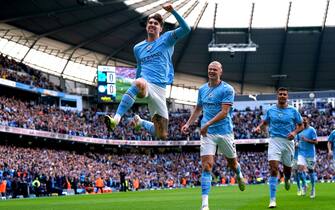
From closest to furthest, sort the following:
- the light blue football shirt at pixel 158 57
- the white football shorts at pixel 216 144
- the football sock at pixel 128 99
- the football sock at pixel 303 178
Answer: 1. the football sock at pixel 128 99
2. the light blue football shirt at pixel 158 57
3. the white football shorts at pixel 216 144
4. the football sock at pixel 303 178

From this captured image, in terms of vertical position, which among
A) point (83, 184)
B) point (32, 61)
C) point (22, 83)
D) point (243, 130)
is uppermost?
point (32, 61)

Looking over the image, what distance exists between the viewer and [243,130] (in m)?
64.7

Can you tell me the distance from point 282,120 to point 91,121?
159 feet

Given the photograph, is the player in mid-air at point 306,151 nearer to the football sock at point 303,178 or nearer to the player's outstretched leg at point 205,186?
the football sock at point 303,178

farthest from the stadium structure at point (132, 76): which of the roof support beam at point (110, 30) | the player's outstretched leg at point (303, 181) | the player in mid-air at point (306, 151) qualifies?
the player in mid-air at point (306, 151)

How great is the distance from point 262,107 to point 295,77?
773cm

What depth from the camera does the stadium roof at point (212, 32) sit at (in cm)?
5322

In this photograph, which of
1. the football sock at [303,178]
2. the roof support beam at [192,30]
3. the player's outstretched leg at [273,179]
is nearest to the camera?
the player's outstretched leg at [273,179]

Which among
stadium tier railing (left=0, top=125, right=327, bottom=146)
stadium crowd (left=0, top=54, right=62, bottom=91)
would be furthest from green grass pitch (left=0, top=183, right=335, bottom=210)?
stadium crowd (left=0, top=54, right=62, bottom=91)

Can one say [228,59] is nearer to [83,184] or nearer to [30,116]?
[30,116]

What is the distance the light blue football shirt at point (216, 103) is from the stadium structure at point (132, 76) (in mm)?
30250

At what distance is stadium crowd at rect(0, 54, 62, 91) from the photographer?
169 ft

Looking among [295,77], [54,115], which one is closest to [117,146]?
[54,115]

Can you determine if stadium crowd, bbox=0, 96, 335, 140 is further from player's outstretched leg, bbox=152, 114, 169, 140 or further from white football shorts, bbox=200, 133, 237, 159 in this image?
player's outstretched leg, bbox=152, 114, 169, 140
